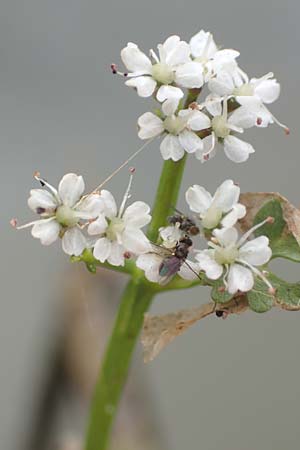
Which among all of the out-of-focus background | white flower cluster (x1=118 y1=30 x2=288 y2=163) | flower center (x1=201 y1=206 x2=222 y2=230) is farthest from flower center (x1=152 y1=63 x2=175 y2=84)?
the out-of-focus background

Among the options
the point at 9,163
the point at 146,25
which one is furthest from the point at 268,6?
the point at 9,163

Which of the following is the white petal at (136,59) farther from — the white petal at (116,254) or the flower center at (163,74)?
the white petal at (116,254)

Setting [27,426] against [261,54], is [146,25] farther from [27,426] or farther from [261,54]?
[27,426]

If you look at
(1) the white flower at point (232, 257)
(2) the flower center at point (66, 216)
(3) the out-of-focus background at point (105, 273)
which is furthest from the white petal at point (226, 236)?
(3) the out-of-focus background at point (105, 273)

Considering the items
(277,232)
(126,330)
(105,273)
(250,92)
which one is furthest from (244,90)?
(105,273)

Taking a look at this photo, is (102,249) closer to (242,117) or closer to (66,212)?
(66,212)

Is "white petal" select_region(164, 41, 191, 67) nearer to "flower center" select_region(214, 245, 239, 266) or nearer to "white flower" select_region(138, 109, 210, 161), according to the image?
"white flower" select_region(138, 109, 210, 161)

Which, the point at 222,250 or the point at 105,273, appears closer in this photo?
the point at 222,250
